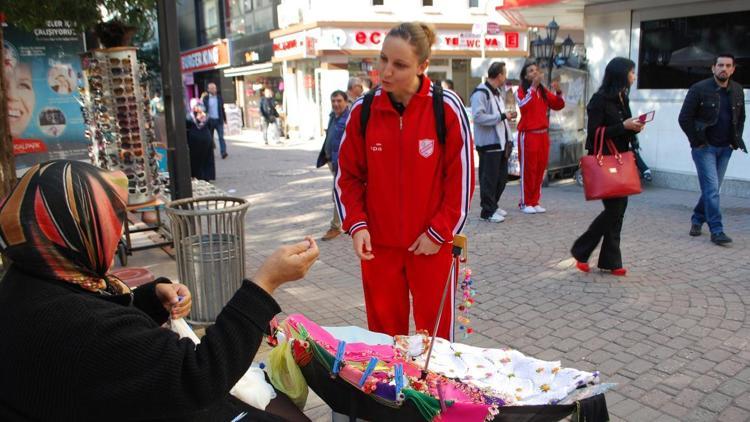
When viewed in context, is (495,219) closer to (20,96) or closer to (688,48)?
(688,48)

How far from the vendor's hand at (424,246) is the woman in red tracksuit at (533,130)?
565cm

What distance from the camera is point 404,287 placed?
2955 mm

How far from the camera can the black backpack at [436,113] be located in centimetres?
278

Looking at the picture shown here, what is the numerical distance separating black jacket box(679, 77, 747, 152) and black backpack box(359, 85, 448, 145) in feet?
15.1

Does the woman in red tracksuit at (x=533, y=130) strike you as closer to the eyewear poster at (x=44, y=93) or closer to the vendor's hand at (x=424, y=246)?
the vendor's hand at (x=424, y=246)

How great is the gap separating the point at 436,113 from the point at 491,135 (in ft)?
16.2

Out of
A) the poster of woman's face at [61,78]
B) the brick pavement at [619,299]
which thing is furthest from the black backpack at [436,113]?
the poster of woman's face at [61,78]

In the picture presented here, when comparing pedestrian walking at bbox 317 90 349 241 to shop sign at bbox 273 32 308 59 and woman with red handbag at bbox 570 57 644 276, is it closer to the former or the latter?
woman with red handbag at bbox 570 57 644 276

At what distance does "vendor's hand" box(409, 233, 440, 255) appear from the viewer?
9.00ft

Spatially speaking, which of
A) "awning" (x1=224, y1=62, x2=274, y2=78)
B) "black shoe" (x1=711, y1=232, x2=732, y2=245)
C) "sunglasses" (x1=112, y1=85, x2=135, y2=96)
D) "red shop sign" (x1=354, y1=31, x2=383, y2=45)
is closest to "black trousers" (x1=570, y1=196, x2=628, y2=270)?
"black shoe" (x1=711, y1=232, x2=732, y2=245)

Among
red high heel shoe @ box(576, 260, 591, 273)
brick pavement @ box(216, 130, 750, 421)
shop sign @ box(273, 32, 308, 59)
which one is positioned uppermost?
shop sign @ box(273, 32, 308, 59)

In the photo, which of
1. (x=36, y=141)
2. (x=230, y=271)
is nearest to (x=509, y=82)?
(x=36, y=141)

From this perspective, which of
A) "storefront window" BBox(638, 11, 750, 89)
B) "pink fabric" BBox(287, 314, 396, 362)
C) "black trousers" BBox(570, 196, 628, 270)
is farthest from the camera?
"storefront window" BBox(638, 11, 750, 89)

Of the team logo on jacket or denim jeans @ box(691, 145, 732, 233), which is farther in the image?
denim jeans @ box(691, 145, 732, 233)
